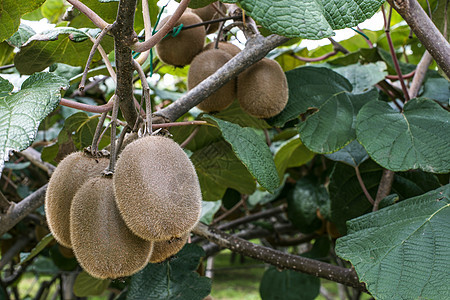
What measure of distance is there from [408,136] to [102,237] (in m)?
0.75

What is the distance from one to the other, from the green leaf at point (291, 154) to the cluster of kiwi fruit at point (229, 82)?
30 cm

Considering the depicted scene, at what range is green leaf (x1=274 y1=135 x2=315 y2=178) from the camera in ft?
4.75

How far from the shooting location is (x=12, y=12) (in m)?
0.85

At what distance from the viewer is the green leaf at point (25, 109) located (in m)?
0.61

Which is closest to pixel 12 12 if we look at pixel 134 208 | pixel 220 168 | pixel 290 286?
pixel 134 208

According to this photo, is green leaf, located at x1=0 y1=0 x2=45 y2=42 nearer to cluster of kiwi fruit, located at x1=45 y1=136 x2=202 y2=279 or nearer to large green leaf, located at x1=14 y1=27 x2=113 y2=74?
large green leaf, located at x1=14 y1=27 x2=113 y2=74

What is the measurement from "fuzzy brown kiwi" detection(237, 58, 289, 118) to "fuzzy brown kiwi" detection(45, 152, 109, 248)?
0.46 m

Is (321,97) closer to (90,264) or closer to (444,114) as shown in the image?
(444,114)

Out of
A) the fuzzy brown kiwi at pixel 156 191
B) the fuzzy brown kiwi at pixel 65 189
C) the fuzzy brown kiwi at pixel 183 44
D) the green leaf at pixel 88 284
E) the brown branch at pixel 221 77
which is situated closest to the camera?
the fuzzy brown kiwi at pixel 156 191

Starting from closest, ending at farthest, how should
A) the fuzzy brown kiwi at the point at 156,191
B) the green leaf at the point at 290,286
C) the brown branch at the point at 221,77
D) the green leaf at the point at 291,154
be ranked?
the fuzzy brown kiwi at the point at 156,191 < the brown branch at the point at 221,77 < the green leaf at the point at 291,154 < the green leaf at the point at 290,286

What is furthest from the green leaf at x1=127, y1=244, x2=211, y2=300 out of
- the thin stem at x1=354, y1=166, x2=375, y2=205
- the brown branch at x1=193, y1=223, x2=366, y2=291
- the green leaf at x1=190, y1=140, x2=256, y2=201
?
the thin stem at x1=354, y1=166, x2=375, y2=205

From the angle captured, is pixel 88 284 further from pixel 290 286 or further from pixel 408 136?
pixel 408 136

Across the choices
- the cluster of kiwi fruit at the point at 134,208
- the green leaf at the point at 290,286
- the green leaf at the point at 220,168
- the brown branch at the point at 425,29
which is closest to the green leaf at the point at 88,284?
the green leaf at the point at 220,168

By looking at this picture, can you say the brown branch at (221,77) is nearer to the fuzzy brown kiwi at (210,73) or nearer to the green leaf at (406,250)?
the fuzzy brown kiwi at (210,73)
